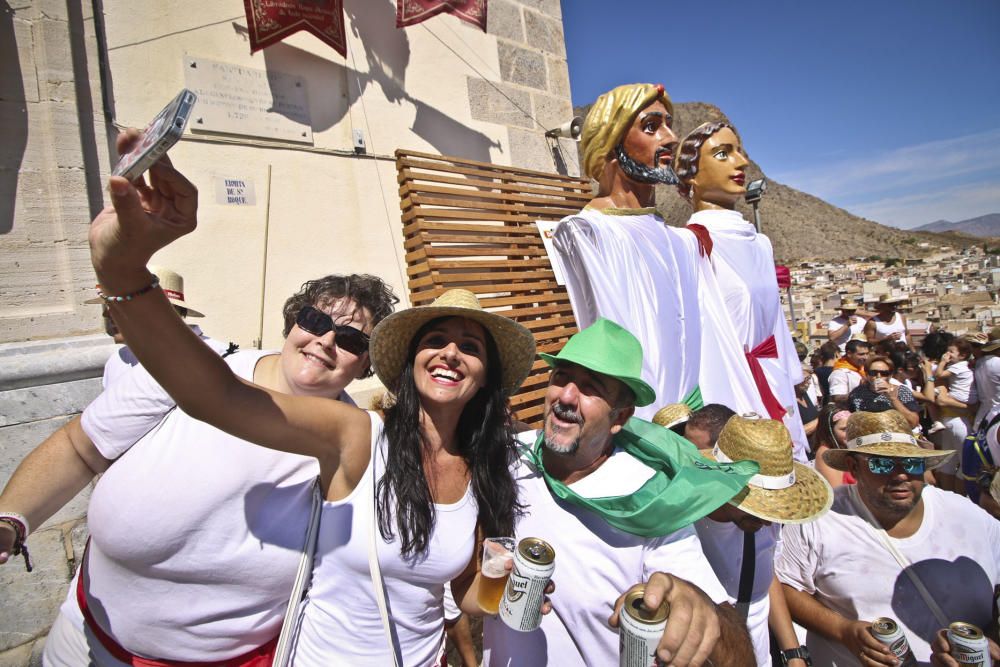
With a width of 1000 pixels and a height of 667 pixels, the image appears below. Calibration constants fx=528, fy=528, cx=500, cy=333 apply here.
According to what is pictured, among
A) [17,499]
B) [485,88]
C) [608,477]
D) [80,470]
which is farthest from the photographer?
[485,88]

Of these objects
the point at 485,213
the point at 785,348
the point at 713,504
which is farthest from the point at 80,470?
the point at 785,348

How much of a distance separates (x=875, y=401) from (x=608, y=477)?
1.79 metres

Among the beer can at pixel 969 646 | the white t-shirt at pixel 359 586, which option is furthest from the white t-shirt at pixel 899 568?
the white t-shirt at pixel 359 586

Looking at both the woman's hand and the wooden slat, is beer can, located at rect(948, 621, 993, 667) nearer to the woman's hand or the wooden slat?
the woman's hand

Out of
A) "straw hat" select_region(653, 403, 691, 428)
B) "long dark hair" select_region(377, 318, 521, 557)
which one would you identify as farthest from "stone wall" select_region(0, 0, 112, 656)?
"straw hat" select_region(653, 403, 691, 428)

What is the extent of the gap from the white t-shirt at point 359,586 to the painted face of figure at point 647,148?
2306 mm

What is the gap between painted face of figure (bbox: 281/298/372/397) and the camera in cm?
159

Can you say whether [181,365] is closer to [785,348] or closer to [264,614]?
[264,614]

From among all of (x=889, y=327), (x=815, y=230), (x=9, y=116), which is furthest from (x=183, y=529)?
(x=815, y=230)

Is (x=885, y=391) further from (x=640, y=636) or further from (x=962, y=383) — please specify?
(x=640, y=636)

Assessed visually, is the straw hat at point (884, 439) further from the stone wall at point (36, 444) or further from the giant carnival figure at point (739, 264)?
the stone wall at point (36, 444)

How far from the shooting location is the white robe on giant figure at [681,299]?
2.71 meters

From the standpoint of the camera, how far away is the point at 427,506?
148 centimetres

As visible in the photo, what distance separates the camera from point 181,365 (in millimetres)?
987
